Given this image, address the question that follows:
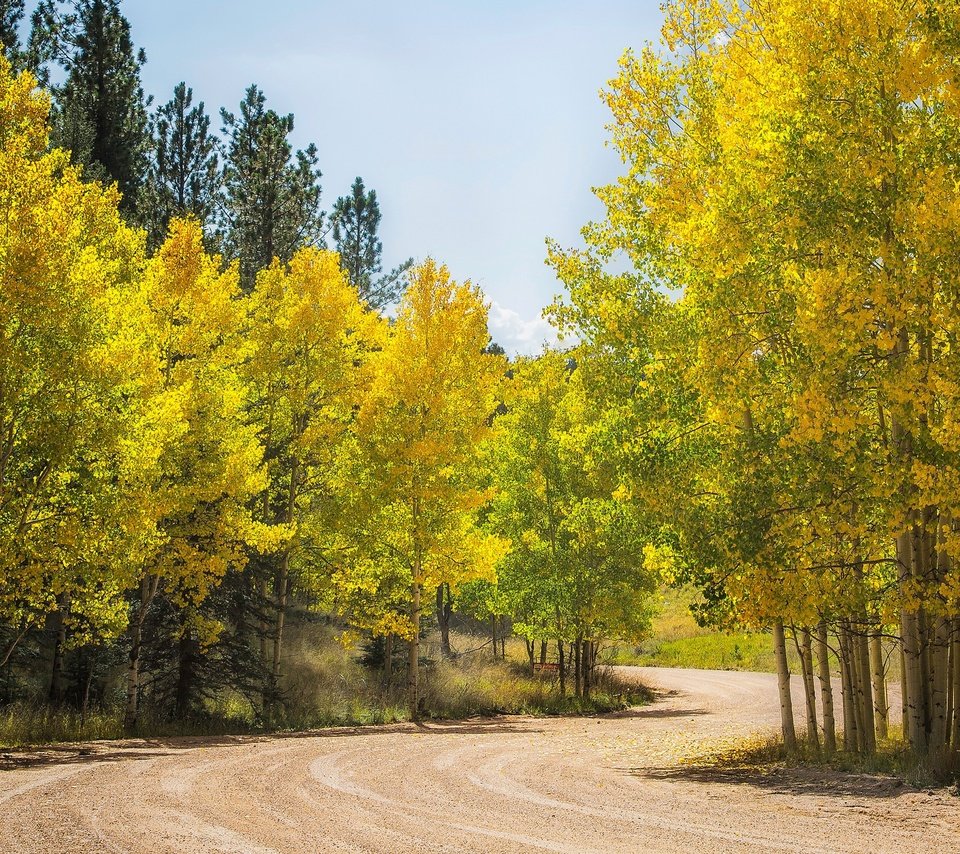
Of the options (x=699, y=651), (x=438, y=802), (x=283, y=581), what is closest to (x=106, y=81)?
(x=283, y=581)

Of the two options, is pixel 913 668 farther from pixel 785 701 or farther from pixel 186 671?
pixel 186 671

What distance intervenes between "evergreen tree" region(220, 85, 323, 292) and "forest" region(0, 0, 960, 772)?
24.4 ft

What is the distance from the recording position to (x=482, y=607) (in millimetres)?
29781

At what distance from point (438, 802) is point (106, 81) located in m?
27.5

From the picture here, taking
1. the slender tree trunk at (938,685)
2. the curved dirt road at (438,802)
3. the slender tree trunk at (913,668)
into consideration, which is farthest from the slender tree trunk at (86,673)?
the slender tree trunk at (938,685)

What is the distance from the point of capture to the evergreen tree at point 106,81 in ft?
93.0

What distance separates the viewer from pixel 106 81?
29297mm

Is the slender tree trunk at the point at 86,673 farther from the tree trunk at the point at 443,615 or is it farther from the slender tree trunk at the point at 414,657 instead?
the tree trunk at the point at 443,615

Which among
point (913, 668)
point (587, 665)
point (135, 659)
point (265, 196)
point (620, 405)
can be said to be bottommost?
point (587, 665)

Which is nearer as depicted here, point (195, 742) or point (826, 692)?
point (826, 692)

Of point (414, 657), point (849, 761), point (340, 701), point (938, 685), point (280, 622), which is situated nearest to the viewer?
point (938, 685)

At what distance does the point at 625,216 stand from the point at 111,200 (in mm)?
11352

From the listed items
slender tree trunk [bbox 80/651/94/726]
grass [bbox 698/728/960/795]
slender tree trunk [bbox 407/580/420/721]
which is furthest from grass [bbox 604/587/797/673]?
grass [bbox 698/728/960/795]

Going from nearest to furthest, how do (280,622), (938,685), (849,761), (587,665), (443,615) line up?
1. (938,685)
2. (849,761)
3. (280,622)
4. (587,665)
5. (443,615)
